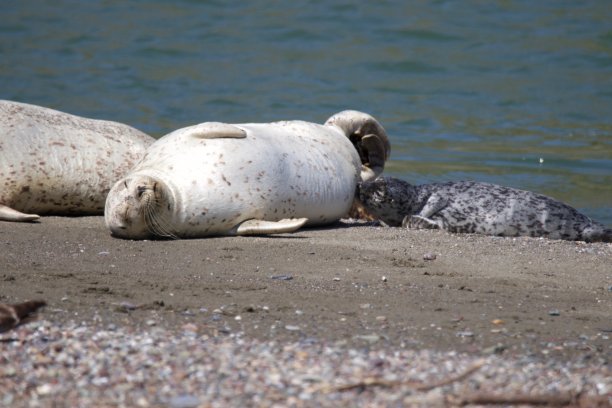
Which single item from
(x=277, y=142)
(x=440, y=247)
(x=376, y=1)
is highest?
(x=376, y=1)

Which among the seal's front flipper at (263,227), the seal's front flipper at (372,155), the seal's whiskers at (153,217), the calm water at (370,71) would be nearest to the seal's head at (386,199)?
the seal's front flipper at (372,155)

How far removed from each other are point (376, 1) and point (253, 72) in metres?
4.04

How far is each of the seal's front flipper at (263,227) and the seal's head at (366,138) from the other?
160 cm

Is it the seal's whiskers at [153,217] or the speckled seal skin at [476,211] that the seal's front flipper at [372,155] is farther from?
the seal's whiskers at [153,217]

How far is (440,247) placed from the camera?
649cm

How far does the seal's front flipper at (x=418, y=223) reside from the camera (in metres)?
7.53

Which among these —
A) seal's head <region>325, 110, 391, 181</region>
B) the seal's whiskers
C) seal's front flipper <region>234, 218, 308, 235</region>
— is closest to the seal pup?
the seal's whiskers

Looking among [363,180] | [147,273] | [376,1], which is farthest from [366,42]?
[147,273]

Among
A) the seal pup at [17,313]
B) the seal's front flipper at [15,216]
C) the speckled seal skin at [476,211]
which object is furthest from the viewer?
the speckled seal skin at [476,211]

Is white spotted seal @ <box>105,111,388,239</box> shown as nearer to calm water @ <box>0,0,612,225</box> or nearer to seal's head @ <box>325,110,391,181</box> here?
seal's head @ <box>325,110,391,181</box>

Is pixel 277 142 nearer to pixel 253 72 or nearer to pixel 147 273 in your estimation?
pixel 147 273

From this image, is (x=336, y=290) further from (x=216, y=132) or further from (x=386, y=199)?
(x=386, y=199)

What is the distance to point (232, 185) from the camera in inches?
264

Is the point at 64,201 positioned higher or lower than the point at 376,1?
lower
